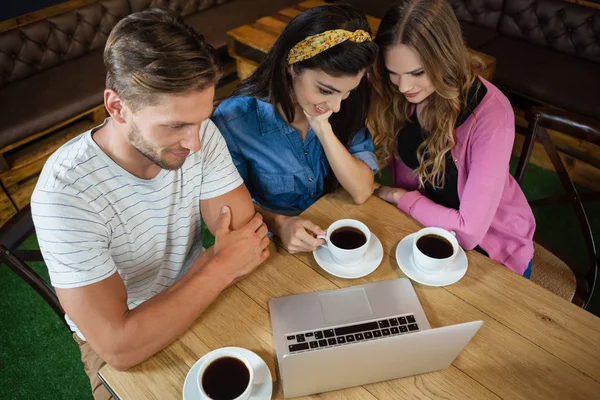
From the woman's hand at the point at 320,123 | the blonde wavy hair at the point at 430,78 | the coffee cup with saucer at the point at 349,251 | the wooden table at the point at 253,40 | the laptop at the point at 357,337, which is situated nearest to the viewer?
the laptop at the point at 357,337

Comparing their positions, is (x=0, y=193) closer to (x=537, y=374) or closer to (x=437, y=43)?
(x=437, y=43)

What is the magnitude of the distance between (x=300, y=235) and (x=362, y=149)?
0.48 metres

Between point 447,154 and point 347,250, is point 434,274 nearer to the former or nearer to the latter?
point 347,250

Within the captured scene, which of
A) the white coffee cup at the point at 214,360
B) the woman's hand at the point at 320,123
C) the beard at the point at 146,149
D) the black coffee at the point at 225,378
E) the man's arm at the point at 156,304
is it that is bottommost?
the black coffee at the point at 225,378

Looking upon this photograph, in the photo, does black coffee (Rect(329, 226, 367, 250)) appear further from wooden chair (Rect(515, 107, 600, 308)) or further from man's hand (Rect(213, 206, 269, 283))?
wooden chair (Rect(515, 107, 600, 308))

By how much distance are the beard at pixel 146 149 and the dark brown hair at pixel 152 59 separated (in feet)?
0.23

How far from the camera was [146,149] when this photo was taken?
3.65 feet

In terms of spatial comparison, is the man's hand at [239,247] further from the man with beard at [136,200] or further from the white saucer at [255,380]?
the white saucer at [255,380]

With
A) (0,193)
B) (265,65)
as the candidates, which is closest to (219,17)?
(0,193)

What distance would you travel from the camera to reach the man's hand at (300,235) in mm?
1250

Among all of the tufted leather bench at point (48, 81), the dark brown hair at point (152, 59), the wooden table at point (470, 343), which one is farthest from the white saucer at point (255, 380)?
the tufted leather bench at point (48, 81)

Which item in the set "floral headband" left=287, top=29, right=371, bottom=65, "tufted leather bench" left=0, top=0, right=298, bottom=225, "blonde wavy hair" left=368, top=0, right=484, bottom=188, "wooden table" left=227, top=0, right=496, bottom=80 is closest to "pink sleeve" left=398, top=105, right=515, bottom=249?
"blonde wavy hair" left=368, top=0, right=484, bottom=188

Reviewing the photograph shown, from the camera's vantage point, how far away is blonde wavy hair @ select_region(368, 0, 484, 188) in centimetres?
131

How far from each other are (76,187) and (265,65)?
2.20 ft
